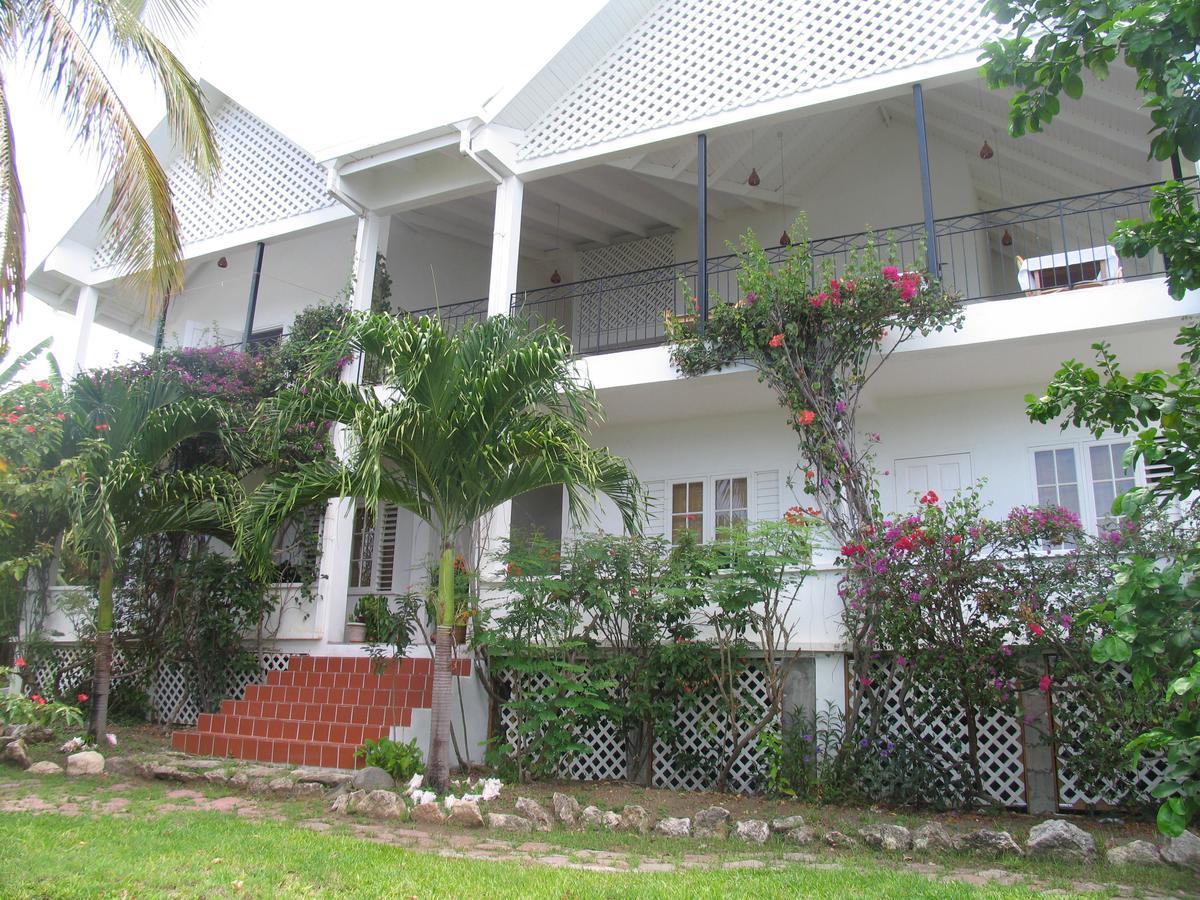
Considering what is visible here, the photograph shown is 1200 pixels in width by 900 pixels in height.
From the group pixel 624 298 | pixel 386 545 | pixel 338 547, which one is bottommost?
pixel 338 547

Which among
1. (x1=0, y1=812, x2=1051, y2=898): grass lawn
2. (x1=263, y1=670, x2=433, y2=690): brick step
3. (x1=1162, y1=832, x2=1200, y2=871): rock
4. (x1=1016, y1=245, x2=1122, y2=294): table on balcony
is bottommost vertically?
(x1=0, y1=812, x2=1051, y2=898): grass lawn

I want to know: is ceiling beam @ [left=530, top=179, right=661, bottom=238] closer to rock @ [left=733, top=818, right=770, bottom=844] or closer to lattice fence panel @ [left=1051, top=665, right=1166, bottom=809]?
lattice fence panel @ [left=1051, top=665, right=1166, bottom=809]

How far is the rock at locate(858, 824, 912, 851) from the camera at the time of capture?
5.89 metres

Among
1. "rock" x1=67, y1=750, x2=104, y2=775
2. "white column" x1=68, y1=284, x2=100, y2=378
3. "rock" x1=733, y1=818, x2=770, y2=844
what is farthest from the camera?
"white column" x1=68, y1=284, x2=100, y2=378

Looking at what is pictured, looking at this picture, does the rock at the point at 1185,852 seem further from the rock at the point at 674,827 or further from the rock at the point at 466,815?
the rock at the point at 466,815

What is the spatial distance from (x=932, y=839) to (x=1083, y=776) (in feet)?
6.10

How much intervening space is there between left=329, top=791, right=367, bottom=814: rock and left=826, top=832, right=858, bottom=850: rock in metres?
3.34

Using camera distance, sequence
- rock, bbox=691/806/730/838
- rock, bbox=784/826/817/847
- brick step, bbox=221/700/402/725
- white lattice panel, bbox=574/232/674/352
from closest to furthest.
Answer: rock, bbox=784/826/817/847, rock, bbox=691/806/730/838, brick step, bbox=221/700/402/725, white lattice panel, bbox=574/232/674/352

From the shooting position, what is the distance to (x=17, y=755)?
8.55 metres

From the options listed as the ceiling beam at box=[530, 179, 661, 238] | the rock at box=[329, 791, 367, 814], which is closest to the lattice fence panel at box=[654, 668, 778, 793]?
the rock at box=[329, 791, 367, 814]

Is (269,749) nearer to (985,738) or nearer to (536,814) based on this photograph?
(536,814)

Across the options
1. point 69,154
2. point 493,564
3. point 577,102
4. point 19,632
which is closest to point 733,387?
point 493,564

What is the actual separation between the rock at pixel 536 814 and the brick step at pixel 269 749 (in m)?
2.23

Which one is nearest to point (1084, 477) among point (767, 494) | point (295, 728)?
point (767, 494)
